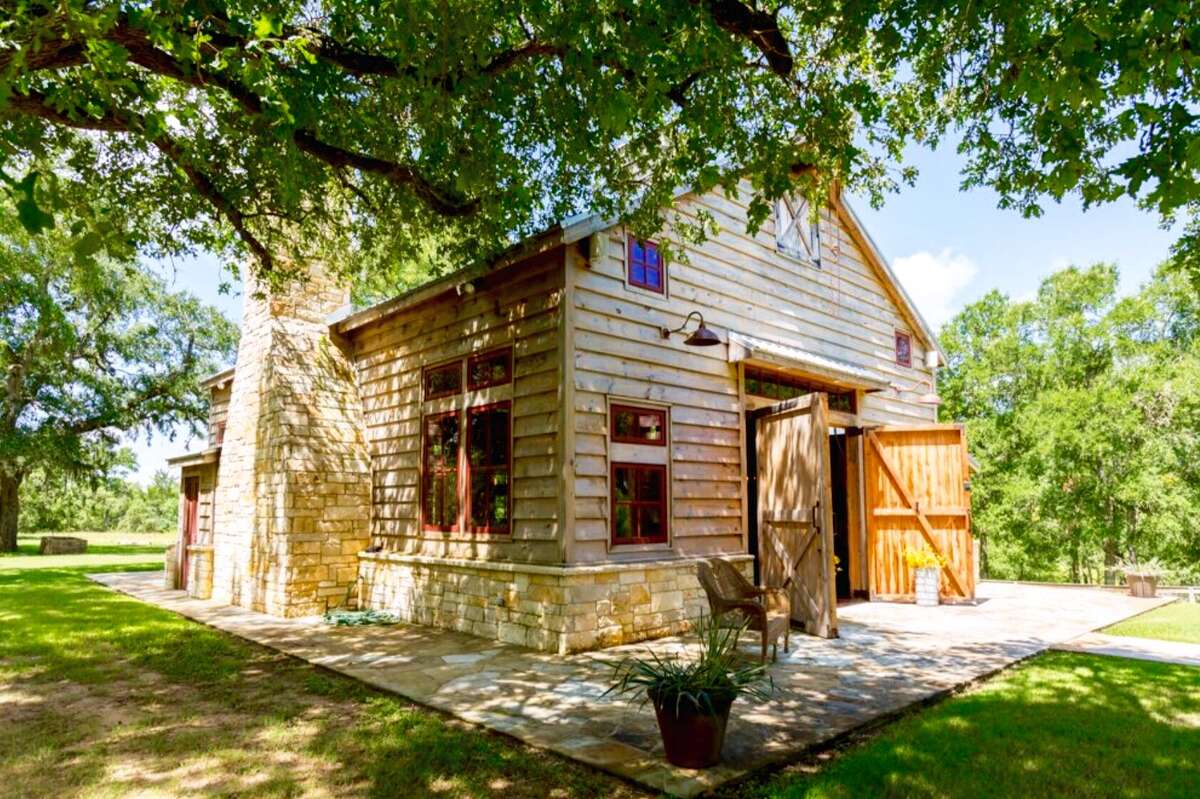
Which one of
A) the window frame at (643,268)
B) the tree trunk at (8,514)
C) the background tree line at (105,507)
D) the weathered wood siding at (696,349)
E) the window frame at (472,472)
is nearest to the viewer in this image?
the weathered wood siding at (696,349)

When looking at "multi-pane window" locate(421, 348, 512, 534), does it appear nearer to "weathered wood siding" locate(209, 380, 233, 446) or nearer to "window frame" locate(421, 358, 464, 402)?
"window frame" locate(421, 358, 464, 402)

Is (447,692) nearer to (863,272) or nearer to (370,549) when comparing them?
(370,549)

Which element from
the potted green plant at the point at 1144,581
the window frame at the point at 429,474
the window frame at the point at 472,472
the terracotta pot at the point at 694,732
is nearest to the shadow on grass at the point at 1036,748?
the terracotta pot at the point at 694,732

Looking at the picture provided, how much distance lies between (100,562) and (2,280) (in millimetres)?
8330

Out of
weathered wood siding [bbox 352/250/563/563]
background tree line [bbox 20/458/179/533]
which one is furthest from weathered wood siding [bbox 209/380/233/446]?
background tree line [bbox 20/458/179/533]

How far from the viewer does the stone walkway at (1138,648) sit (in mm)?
6008

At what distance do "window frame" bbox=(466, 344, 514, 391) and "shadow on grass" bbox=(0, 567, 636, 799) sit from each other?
135 inches

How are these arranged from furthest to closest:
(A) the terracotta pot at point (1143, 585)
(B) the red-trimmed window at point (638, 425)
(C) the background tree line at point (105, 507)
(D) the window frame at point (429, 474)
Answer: (C) the background tree line at point (105, 507)
(A) the terracotta pot at point (1143, 585)
(D) the window frame at point (429, 474)
(B) the red-trimmed window at point (638, 425)

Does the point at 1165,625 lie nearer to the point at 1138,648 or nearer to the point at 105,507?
the point at 1138,648

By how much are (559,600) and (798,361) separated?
14.7ft

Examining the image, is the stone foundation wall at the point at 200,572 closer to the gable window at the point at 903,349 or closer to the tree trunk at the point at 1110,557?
the gable window at the point at 903,349

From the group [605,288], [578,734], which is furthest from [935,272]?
[578,734]

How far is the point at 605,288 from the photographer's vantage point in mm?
7309

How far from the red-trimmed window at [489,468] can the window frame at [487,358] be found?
0.25m
